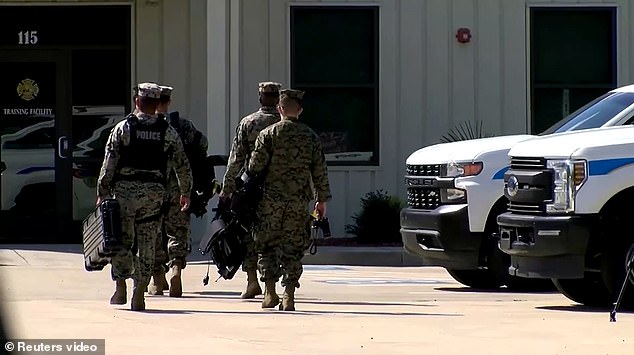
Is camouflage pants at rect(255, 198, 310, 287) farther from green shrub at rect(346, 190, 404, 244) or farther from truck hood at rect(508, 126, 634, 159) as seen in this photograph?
green shrub at rect(346, 190, 404, 244)

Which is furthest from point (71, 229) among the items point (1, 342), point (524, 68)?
point (1, 342)

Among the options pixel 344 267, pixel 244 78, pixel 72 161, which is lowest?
pixel 344 267

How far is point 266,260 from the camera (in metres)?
10.8

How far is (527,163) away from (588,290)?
1.25 m

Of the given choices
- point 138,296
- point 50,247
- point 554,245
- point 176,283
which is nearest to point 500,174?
point 554,245

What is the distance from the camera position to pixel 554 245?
416 inches

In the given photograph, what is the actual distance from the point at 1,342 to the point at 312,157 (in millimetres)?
7442

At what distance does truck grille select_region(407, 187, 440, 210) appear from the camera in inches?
511

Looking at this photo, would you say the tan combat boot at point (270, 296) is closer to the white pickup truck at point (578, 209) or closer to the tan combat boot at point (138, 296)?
the tan combat boot at point (138, 296)

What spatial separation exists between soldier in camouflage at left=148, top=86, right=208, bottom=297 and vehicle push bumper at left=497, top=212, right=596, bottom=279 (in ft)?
10.5

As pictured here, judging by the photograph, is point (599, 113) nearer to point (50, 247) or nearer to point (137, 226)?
point (137, 226)

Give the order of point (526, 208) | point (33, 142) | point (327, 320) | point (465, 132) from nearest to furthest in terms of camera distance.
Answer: point (327, 320), point (526, 208), point (33, 142), point (465, 132)

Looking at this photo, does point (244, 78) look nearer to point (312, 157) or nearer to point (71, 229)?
point (71, 229)

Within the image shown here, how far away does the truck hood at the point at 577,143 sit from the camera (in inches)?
415
